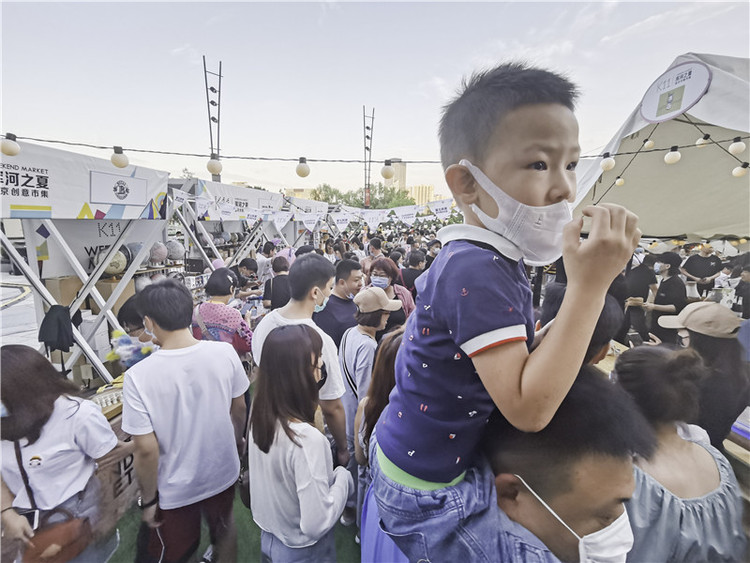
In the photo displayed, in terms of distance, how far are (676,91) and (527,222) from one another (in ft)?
15.0

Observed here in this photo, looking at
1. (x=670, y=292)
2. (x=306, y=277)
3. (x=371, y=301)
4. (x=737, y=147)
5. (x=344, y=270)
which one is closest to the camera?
(x=371, y=301)

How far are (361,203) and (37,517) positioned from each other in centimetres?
5095

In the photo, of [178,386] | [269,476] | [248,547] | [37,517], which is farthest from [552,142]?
[248,547]

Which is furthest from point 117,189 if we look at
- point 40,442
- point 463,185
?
point 463,185

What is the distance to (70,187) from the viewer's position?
3855mm

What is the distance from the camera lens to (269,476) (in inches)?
67.0

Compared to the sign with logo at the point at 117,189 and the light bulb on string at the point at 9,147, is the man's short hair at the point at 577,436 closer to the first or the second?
the light bulb on string at the point at 9,147

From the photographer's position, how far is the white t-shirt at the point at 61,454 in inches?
69.0

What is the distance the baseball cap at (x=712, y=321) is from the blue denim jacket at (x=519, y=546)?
2.30 metres

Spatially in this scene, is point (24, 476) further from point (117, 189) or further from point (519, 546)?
point (117, 189)

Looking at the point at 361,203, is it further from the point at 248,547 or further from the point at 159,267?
the point at 248,547

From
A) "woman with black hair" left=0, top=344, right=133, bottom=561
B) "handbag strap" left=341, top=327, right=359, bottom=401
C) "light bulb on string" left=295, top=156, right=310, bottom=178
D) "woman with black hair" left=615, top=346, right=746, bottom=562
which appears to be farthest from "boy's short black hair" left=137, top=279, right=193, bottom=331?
"light bulb on string" left=295, top=156, right=310, bottom=178

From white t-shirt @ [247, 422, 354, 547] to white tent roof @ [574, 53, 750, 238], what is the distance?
17.9 ft

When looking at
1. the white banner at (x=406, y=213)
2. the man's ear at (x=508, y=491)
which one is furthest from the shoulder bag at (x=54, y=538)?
the white banner at (x=406, y=213)
